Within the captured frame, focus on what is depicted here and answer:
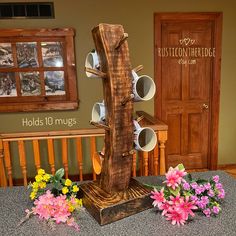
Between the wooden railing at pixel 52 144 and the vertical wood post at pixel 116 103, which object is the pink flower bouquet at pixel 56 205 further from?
the wooden railing at pixel 52 144

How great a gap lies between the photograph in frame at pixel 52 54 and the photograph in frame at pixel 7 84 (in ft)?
1.47

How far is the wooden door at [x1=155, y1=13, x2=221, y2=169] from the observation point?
11.7 feet

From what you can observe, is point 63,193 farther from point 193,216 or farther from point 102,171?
point 193,216

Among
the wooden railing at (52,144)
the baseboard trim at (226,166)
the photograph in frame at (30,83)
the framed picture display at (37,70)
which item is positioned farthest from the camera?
the baseboard trim at (226,166)

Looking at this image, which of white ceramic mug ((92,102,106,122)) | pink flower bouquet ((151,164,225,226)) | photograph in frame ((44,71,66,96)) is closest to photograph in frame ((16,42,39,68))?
photograph in frame ((44,71,66,96))

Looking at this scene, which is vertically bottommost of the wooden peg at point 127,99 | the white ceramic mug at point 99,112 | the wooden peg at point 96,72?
the white ceramic mug at point 99,112

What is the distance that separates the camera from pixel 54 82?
3461 mm

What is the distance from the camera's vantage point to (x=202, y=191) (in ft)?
3.96

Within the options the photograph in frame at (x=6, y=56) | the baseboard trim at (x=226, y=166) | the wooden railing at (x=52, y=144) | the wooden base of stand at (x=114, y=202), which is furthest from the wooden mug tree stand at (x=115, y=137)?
the baseboard trim at (x=226, y=166)

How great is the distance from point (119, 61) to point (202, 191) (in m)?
0.69

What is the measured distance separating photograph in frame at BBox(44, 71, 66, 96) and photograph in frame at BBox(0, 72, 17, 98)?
0.41m

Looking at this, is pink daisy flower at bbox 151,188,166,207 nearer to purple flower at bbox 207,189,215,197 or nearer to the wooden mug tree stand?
the wooden mug tree stand

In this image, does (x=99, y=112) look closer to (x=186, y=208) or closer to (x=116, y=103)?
(x=116, y=103)

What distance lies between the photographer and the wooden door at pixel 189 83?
3.57 meters
